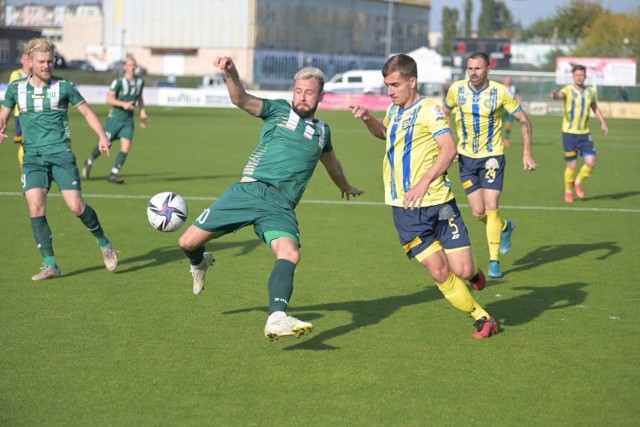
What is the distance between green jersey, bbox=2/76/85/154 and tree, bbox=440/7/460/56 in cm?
11799

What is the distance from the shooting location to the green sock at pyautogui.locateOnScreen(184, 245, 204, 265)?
7455 millimetres

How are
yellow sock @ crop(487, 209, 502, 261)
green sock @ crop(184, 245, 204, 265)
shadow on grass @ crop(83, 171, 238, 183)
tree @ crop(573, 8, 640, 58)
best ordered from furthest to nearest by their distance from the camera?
tree @ crop(573, 8, 640, 58) → shadow on grass @ crop(83, 171, 238, 183) → yellow sock @ crop(487, 209, 502, 261) → green sock @ crop(184, 245, 204, 265)

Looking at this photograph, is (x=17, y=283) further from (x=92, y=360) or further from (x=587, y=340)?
(x=587, y=340)

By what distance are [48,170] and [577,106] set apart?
1006 cm

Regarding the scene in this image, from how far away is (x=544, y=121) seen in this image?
45.8 m

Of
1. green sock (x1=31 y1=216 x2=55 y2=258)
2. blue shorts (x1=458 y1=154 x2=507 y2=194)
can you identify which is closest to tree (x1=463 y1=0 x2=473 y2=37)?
blue shorts (x1=458 y1=154 x2=507 y2=194)

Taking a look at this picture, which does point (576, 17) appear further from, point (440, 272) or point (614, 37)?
point (440, 272)

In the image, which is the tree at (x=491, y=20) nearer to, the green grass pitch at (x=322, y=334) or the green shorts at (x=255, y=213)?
the green grass pitch at (x=322, y=334)

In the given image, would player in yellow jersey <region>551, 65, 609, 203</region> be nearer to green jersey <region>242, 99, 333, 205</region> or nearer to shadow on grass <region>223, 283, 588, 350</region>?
shadow on grass <region>223, 283, 588, 350</region>

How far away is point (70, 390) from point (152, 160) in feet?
56.3

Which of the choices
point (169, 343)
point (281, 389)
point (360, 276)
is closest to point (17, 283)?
point (169, 343)

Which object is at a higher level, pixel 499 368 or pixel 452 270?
pixel 452 270

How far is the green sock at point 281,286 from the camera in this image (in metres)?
6.59

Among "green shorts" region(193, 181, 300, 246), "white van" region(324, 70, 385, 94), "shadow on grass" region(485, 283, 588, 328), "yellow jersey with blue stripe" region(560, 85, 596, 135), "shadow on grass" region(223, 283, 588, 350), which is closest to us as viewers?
"green shorts" region(193, 181, 300, 246)
